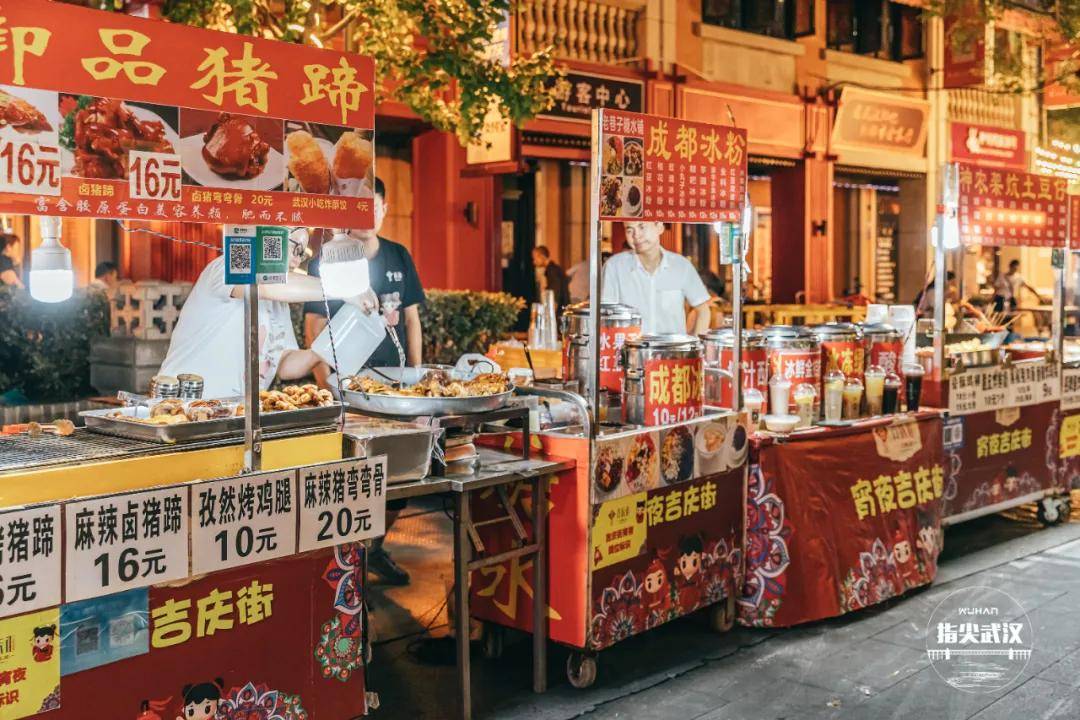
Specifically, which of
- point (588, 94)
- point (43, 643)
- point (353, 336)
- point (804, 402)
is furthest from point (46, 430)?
point (588, 94)

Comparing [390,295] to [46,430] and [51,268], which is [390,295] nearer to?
[46,430]

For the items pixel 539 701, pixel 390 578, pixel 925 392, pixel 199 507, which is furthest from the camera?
pixel 925 392

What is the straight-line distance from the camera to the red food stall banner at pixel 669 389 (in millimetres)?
4793

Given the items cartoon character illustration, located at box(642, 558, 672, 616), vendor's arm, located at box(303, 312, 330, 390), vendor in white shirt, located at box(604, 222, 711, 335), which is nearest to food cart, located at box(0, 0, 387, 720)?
cartoon character illustration, located at box(642, 558, 672, 616)

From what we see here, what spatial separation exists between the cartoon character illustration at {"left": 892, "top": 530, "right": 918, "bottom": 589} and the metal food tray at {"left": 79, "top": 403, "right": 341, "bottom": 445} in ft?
11.2

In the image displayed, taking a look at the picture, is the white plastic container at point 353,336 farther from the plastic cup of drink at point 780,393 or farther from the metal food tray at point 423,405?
the plastic cup of drink at point 780,393

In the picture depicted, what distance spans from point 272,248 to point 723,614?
3.03 meters

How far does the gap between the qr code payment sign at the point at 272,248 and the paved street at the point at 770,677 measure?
6.52 feet

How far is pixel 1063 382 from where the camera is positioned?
7730mm

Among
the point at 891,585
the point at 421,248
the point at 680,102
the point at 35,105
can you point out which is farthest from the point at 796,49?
the point at 35,105

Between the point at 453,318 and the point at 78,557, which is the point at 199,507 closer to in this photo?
the point at 78,557

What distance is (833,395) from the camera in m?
5.60

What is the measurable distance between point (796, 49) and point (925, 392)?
36.6 feet

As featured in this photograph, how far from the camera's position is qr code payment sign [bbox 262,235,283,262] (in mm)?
3356
